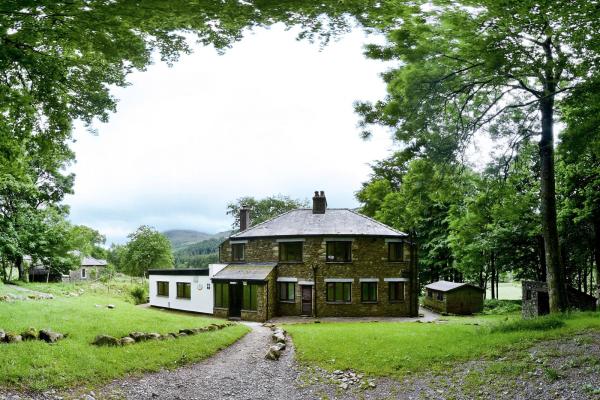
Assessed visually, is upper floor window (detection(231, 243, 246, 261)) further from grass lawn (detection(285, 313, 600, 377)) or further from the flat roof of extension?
grass lawn (detection(285, 313, 600, 377))

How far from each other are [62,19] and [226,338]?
40.8 ft

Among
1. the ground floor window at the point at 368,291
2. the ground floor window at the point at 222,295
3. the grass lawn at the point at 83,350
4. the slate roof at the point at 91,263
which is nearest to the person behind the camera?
the grass lawn at the point at 83,350

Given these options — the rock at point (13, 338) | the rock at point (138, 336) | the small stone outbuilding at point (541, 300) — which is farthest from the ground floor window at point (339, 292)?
the rock at point (13, 338)

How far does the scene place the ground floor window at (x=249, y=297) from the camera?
98.2 ft

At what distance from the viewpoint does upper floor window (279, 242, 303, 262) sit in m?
31.8

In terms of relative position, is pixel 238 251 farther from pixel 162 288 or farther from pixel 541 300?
pixel 541 300

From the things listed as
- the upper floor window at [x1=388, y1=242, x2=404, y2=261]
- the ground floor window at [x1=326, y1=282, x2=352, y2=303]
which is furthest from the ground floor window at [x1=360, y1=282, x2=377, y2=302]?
the upper floor window at [x1=388, y1=242, x2=404, y2=261]

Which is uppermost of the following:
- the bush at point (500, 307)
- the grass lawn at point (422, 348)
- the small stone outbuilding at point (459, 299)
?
the grass lawn at point (422, 348)

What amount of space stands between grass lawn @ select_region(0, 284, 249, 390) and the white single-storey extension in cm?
1422

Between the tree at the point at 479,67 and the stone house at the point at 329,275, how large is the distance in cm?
1466

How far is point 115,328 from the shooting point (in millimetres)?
14570

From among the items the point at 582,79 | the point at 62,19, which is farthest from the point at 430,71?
the point at 62,19

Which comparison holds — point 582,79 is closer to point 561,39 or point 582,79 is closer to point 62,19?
point 561,39

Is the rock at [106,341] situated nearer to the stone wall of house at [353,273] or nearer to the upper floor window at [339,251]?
the stone wall of house at [353,273]
